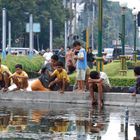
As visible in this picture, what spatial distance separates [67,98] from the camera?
1906 cm

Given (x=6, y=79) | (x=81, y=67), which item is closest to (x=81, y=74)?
(x=81, y=67)

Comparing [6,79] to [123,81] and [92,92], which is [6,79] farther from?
[123,81]

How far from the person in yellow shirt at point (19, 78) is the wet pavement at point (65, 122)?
122 centimetres

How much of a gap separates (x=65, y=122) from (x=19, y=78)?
5.99 meters

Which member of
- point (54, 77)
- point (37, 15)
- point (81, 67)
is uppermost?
point (37, 15)

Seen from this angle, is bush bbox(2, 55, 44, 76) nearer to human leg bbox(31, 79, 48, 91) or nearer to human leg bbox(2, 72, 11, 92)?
A: human leg bbox(2, 72, 11, 92)

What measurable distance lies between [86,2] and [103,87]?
110337 mm

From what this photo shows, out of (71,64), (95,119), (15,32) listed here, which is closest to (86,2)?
(15,32)

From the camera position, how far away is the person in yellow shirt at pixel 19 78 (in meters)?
19.7

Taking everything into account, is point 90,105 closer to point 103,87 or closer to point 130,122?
point 103,87

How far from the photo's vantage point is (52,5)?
87875 millimetres

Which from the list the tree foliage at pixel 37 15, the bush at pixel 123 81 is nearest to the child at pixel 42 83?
the bush at pixel 123 81

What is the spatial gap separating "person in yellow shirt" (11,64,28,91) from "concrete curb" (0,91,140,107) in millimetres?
300

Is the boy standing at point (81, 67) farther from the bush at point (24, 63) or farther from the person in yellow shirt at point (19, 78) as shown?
the bush at point (24, 63)
